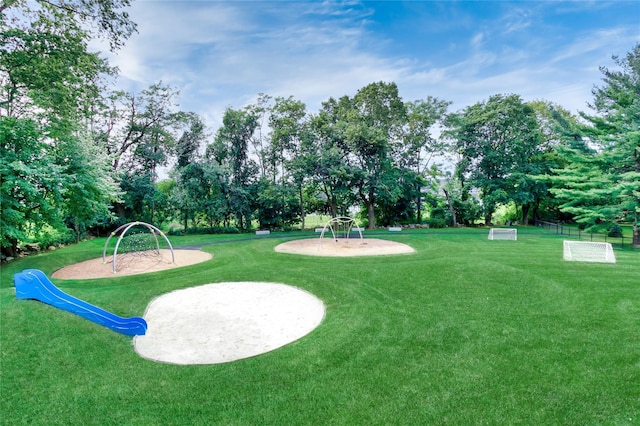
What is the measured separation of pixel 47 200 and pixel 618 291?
19937 mm

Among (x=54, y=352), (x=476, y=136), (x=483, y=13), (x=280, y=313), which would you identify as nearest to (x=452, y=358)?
(x=280, y=313)

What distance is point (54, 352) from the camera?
607 centimetres

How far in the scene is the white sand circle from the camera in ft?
20.9

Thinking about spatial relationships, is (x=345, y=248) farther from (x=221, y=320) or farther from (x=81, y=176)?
(x=81, y=176)

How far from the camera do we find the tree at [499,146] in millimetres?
27719

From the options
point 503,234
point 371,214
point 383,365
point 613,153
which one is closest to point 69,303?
point 383,365

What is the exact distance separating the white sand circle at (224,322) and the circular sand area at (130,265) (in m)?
3.86

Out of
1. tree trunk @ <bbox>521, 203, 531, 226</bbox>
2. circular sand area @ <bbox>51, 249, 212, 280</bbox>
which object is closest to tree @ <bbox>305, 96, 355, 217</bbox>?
circular sand area @ <bbox>51, 249, 212, 280</bbox>

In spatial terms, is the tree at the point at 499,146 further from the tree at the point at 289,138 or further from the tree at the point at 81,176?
the tree at the point at 81,176

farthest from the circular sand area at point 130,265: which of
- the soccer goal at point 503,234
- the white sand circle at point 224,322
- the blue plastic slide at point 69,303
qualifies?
the soccer goal at point 503,234

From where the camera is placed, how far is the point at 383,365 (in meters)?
5.58

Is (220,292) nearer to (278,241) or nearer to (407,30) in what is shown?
(278,241)

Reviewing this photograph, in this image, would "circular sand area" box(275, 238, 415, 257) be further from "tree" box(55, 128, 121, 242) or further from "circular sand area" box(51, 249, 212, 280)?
"tree" box(55, 128, 121, 242)

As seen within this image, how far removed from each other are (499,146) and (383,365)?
2898 cm
